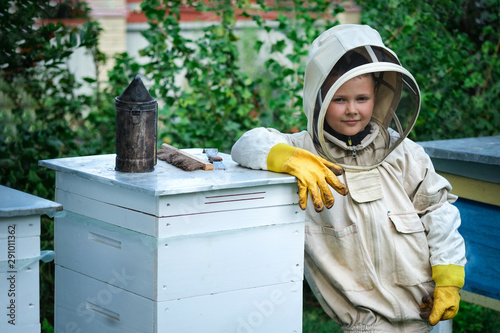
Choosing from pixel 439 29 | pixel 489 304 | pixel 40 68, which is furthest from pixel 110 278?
pixel 439 29

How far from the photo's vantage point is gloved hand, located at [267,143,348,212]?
7.22ft

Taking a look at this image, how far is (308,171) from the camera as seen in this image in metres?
2.23

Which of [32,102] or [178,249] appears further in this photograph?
[32,102]

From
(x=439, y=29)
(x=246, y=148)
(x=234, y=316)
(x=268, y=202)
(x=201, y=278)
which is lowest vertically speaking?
(x=234, y=316)

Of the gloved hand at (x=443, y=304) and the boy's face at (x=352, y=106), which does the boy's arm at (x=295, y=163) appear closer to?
the boy's face at (x=352, y=106)

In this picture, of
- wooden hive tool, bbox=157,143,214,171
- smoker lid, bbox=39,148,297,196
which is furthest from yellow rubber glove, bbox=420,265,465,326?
wooden hive tool, bbox=157,143,214,171

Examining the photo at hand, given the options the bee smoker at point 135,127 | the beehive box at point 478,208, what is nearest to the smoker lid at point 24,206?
the bee smoker at point 135,127

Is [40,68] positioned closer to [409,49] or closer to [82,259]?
[82,259]

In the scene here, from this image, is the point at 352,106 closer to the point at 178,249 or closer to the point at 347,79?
the point at 347,79

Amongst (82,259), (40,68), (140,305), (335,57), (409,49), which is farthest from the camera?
(409,49)

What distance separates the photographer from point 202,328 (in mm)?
2135

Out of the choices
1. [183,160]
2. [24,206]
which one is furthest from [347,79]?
[24,206]

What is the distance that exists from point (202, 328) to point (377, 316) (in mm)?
734

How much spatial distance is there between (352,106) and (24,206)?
1.19m
